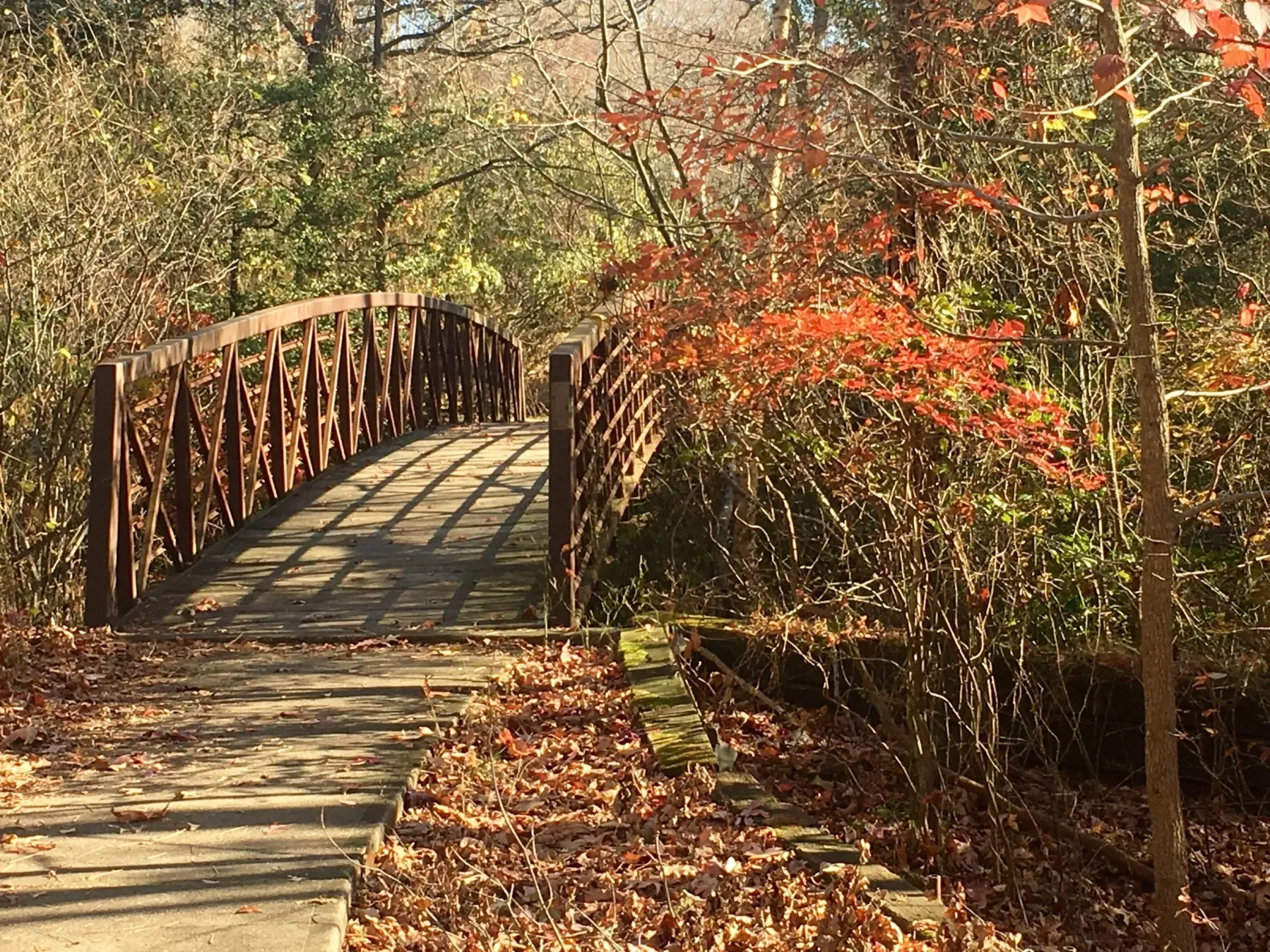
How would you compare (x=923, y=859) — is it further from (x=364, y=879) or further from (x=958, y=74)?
(x=958, y=74)

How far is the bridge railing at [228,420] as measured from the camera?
707 cm

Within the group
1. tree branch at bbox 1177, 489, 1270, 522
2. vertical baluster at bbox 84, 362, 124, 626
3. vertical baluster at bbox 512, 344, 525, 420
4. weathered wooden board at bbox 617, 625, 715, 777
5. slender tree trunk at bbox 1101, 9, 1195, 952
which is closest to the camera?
tree branch at bbox 1177, 489, 1270, 522

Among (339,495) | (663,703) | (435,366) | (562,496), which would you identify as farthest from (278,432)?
(435,366)

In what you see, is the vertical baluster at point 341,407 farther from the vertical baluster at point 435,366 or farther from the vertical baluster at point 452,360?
the vertical baluster at point 452,360

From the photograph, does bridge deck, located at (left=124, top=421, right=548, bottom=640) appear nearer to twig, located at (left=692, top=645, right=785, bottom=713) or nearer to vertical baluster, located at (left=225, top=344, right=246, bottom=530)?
vertical baluster, located at (left=225, top=344, right=246, bottom=530)

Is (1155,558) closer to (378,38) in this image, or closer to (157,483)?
(157,483)

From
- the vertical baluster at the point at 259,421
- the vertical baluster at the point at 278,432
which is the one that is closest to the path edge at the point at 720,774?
the vertical baluster at the point at 259,421

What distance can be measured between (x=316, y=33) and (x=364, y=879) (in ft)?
59.6

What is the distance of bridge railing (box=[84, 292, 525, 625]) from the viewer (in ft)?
23.2

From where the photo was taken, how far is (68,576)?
11.2 meters

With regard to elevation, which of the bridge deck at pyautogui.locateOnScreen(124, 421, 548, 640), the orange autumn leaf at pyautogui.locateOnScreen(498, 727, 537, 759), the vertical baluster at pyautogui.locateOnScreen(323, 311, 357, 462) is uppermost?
the vertical baluster at pyautogui.locateOnScreen(323, 311, 357, 462)

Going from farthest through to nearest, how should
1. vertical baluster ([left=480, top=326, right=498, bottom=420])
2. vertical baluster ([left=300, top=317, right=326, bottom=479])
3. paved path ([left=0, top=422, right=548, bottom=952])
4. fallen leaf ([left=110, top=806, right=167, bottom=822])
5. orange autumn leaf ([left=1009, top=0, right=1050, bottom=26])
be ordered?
1. vertical baluster ([left=480, top=326, right=498, bottom=420])
2. vertical baluster ([left=300, top=317, right=326, bottom=479])
3. fallen leaf ([left=110, top=806, right=167, bottom=822])
4. paved path ([left=0, top=422, right=548, bottom=952])
5. orange autumn leaf ([left=1009, top=0, right=1050, bottom=26])

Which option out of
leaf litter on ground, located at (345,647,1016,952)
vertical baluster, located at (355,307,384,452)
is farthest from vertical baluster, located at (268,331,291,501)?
leaf litter on ground, located at (345,647,1016,952)

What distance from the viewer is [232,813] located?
14.2 feet
